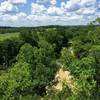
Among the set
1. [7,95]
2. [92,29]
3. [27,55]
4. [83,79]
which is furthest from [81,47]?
[7,95]

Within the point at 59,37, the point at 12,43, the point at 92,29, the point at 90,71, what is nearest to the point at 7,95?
the point at 90,71

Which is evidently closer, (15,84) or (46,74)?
(15,84)

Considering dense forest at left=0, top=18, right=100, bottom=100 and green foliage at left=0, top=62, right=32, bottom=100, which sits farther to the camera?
dense forest at left=0, top=18, right=100, bottom=100

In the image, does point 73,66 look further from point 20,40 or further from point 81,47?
point 20,40

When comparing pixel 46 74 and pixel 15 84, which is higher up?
pixel 15 84

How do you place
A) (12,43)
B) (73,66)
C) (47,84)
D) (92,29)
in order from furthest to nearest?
(12,43) < (92,29) < (47,84) < (73,66)

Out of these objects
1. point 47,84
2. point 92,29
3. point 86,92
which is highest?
point 92,29

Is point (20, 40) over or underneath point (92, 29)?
underneath

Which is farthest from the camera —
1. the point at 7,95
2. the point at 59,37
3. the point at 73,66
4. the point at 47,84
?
the point at 59,37

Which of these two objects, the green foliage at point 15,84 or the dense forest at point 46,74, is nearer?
the green foliage at point 15,84

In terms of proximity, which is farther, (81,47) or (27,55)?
(81,47)
